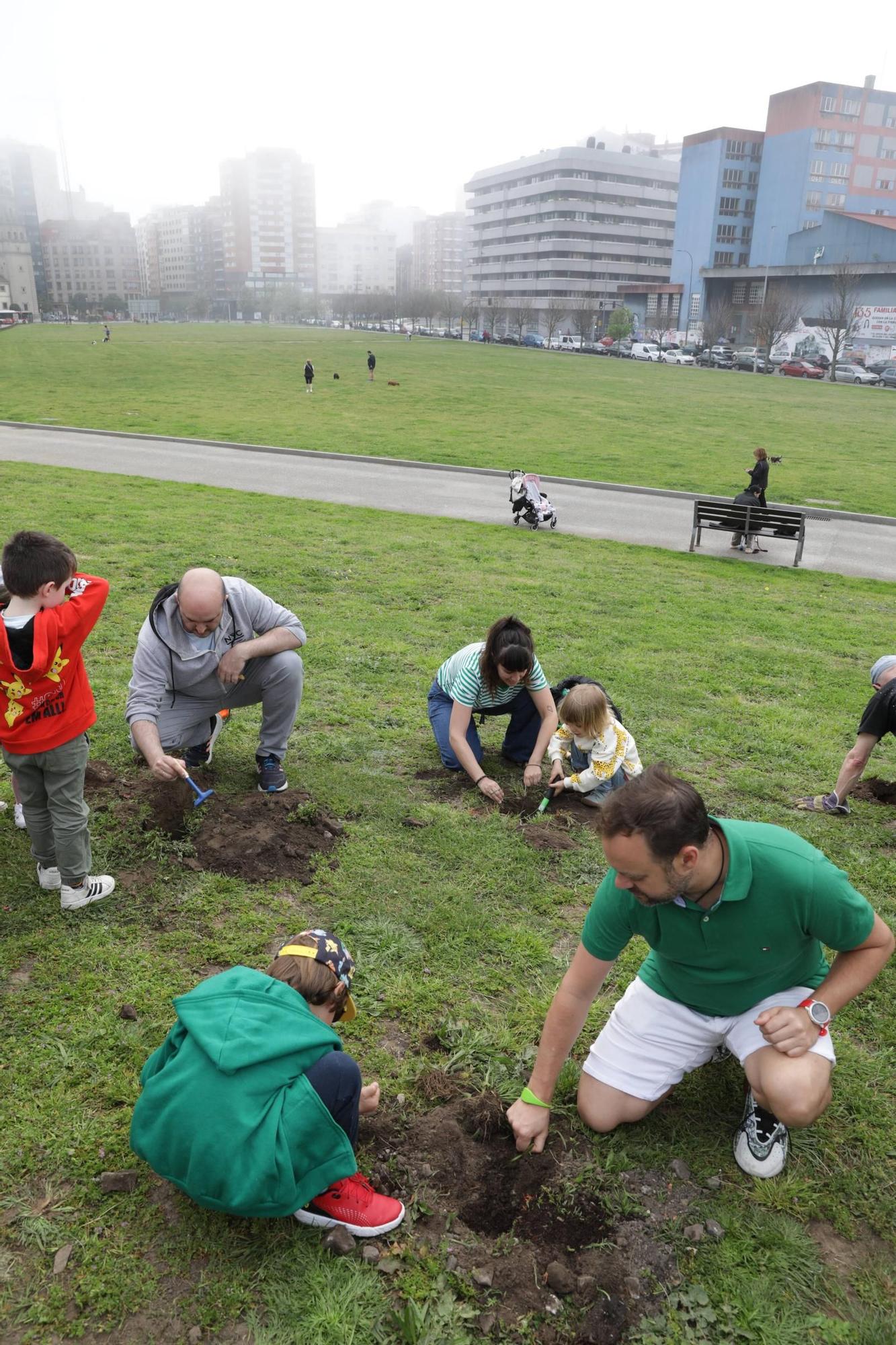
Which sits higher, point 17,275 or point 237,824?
point 17,275

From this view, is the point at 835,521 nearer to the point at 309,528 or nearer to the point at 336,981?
the point at 309,528

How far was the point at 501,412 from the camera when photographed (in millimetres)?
30531

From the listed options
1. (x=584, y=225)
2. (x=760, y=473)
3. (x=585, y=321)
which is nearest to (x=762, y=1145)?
(x=760, y=473)

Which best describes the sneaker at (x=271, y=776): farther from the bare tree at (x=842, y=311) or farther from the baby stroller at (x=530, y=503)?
the bare tree at (x=842, y=311)

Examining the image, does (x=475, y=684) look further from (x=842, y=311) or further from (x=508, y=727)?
(x=842, y=311)

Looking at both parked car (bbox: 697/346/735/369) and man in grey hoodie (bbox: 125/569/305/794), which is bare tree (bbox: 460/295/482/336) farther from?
man in grey hoodie (bbox: 125/569/305/794)

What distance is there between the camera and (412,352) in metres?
61.8

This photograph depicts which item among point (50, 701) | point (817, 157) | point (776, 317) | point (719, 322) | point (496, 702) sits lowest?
point (496, 702)

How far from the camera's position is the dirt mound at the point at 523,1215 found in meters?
2.72

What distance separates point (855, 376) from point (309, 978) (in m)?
62.3

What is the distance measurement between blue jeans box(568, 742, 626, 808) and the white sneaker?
264 centimetres

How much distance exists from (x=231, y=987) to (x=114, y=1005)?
1.27 m

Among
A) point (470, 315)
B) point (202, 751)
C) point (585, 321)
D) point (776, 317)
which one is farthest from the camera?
point (470, 315)

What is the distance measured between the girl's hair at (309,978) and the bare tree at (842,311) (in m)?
61.1
